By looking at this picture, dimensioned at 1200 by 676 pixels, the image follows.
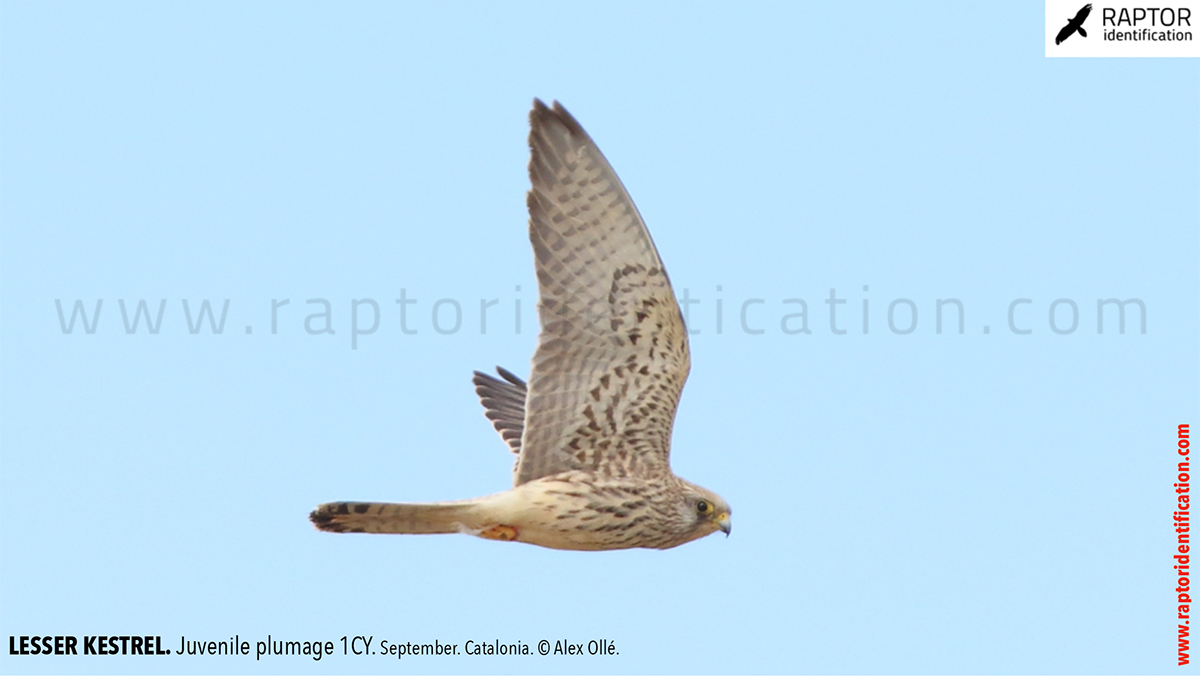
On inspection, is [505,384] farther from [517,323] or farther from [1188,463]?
[1188,463]

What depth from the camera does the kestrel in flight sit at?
7656 mm

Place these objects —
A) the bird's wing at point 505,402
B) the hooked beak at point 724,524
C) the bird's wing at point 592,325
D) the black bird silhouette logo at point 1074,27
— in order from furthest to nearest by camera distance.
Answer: the black bird silhouette logo at point 1074,27 < the bird's wing at point 505,402 < the hooked beak at point 724,524 < the bird's wing at point 592,325

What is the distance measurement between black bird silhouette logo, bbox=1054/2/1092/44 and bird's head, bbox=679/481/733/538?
5.39m

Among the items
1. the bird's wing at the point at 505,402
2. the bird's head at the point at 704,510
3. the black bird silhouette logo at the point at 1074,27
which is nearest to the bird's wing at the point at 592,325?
the bird's head at the point at 704,510

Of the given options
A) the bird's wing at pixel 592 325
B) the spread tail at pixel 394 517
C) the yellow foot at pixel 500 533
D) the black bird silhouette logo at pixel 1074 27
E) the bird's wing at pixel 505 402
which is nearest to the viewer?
the spread tail at pixel 394 517

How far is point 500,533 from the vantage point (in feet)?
25.9

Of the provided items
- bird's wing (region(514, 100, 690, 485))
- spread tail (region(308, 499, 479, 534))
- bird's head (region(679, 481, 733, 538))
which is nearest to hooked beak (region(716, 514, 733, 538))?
bird's head (region(679, 481, 733, 538))

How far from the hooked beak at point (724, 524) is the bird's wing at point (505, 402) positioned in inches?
66.7

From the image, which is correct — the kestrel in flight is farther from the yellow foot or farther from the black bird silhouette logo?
the black bird silhouette logo

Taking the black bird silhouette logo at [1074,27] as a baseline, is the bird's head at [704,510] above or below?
below

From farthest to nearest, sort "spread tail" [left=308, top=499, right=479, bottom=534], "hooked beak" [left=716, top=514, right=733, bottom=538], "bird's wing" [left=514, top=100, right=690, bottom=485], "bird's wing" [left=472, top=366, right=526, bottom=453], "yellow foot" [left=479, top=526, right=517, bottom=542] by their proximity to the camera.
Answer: "bird's wing" [left=472, top=366, right=526, bottom=453]
"hooked beak" [left=716, top=514, right=733, bottom=538]
"yellow foot" [left=479, top=526, right=517, bottom=542]
"bird's wing" [left=514, top=100, right=690, bottom=485]
"spread tail" [left=308, top=499, right=479, bottom=534]

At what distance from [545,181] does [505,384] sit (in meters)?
2.75

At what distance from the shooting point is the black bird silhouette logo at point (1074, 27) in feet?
36.6

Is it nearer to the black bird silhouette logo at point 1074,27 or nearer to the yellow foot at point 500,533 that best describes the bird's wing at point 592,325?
the yellow foot at point 500,533
